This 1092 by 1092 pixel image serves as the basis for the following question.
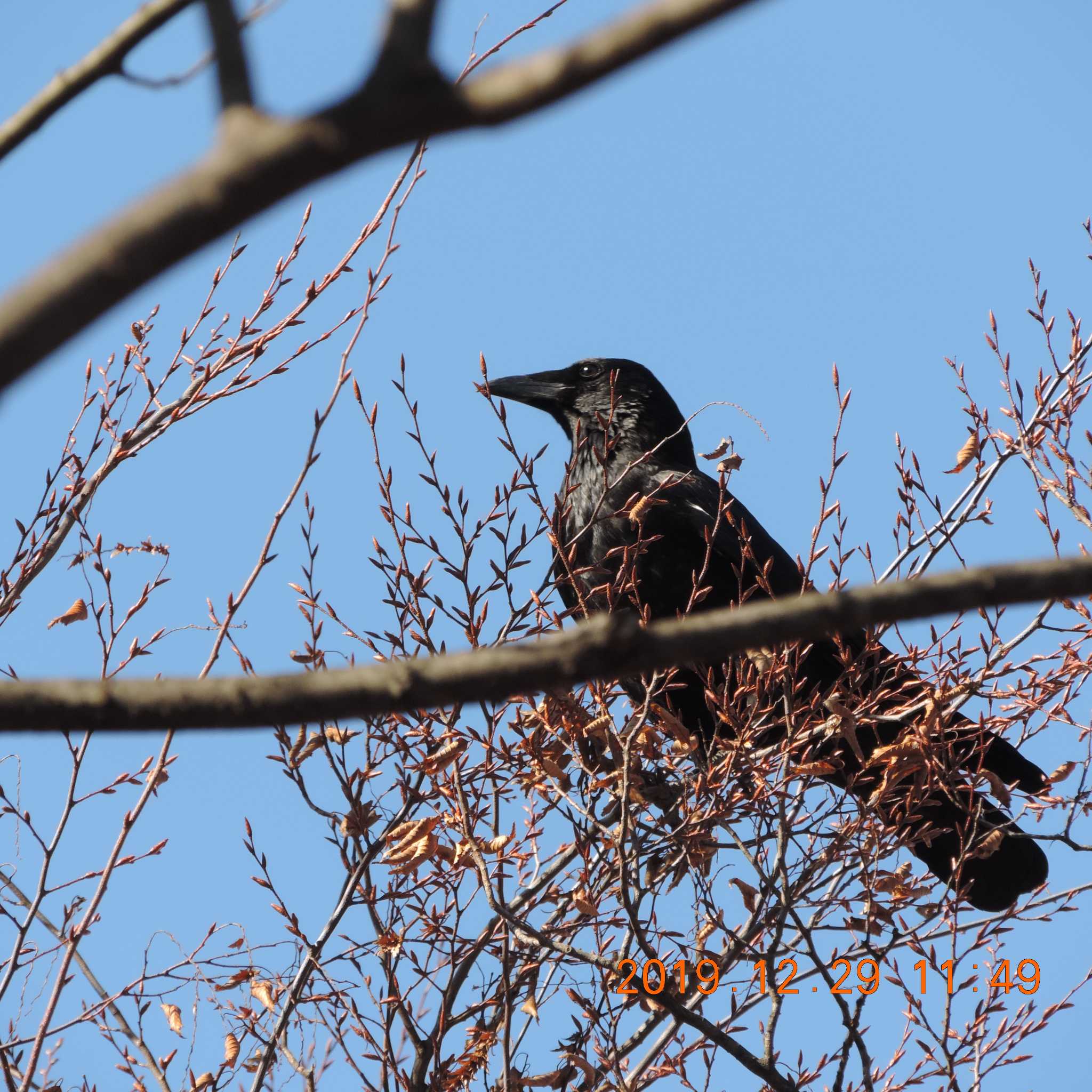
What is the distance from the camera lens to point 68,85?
Result: 1444mm

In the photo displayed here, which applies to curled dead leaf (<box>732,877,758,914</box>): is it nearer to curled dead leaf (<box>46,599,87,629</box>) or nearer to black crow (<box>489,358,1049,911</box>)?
black crow (<box>489,358,1049,911</box>)

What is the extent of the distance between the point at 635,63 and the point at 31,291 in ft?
1.50

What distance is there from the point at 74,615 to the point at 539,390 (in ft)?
12.0

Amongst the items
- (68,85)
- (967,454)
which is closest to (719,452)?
(967,454)

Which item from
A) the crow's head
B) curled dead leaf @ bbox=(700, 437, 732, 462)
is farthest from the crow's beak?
curled dead leaf @ bbox=(700, 437, 732, 462)

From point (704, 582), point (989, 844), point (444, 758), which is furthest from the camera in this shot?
point (704, 582)

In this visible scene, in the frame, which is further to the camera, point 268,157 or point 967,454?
point 967,454

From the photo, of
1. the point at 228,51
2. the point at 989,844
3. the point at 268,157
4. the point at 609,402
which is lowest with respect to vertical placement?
the point at 268,157

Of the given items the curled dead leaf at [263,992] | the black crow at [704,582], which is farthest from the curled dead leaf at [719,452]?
the curled dead leaf at [263,992]

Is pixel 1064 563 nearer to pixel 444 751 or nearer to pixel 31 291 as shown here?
pixel 31 291

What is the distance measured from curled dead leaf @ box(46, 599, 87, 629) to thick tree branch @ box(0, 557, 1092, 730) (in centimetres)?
260

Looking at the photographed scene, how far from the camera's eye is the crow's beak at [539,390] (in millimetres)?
6828

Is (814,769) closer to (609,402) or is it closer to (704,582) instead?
(704,582)

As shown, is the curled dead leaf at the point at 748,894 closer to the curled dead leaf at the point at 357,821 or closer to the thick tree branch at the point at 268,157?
the curled dead leaf at the point at 357,821
